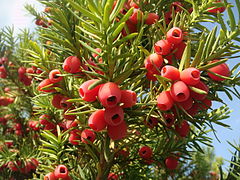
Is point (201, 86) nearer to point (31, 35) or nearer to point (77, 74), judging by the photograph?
point (77, 74)

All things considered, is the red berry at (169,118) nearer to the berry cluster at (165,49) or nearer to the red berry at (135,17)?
the berry cluster at (165,49)

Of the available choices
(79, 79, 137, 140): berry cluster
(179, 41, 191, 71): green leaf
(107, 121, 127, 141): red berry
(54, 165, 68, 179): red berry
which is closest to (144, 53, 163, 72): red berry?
(179, 41, 191, 71): green leaf

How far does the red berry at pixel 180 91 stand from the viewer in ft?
3.38

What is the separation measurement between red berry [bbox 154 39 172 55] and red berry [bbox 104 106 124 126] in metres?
0.39

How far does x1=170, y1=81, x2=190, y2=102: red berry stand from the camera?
40.6 inches

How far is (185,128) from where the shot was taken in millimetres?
1390

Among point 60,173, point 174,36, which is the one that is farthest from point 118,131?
point 60,173

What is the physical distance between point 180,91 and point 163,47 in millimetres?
290

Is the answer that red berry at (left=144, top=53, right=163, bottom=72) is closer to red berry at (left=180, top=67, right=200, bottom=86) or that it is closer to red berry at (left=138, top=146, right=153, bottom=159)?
red berry at (left=180, top=67, right=200, bottom=86)

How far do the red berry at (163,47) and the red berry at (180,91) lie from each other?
23cm

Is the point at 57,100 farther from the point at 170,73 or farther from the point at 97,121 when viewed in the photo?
the point at 170,73

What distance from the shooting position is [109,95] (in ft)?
3.13

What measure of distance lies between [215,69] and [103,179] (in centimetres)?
90

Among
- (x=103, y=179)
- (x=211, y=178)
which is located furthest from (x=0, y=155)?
(x=211, y=178)
